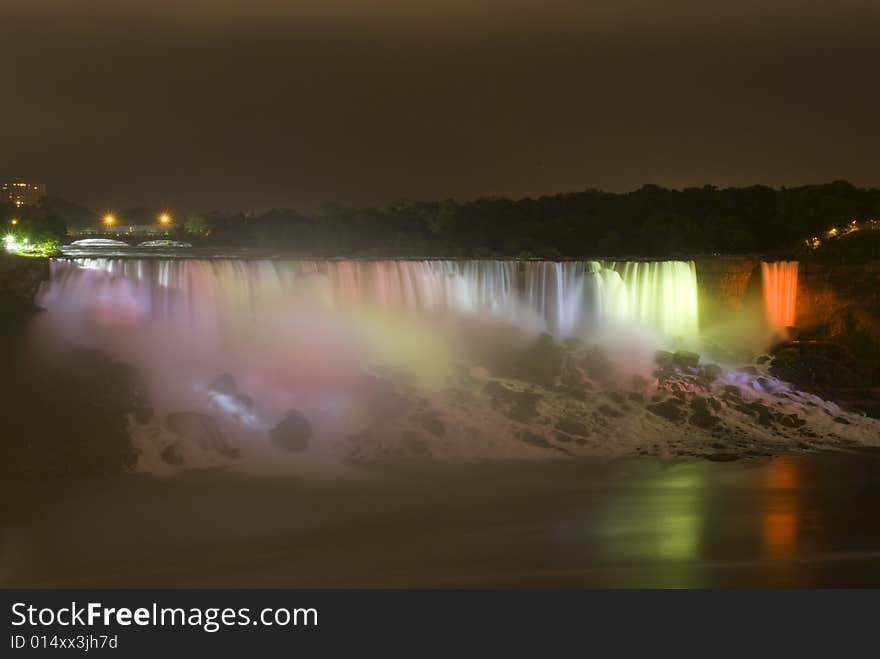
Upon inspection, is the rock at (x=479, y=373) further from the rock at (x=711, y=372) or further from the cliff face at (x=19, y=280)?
the cliff face at (x=19, y=280)

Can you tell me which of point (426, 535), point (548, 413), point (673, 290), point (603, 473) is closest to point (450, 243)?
point (673, 290)

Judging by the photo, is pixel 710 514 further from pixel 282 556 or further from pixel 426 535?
pixel 282 556

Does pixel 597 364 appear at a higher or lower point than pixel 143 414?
higher

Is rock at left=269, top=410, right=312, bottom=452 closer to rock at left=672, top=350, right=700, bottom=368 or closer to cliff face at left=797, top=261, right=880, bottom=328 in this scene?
rock at left=672, top=350, right=700, bottom=368

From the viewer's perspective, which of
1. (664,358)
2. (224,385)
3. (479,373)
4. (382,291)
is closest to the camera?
(224,385)

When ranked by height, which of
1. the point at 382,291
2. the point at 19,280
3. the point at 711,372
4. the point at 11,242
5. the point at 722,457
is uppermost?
the point at 11,242

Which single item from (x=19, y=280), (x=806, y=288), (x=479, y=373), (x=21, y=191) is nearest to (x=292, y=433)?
(x=479, y=373)

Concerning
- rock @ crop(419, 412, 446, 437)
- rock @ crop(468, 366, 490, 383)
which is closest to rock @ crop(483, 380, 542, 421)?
rock @ crop(468, 366, 490, 383)

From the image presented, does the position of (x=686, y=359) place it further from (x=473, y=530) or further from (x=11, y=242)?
(x=11, y=242)
